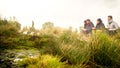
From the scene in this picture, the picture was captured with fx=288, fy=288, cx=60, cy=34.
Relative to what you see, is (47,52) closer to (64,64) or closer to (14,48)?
(64,64)

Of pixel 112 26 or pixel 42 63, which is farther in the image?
pixel 112 26

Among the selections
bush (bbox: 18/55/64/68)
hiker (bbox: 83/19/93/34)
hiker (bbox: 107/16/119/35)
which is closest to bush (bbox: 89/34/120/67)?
bush (bbox: 18/55/64/68)

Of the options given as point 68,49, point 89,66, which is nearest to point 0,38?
point 68,49

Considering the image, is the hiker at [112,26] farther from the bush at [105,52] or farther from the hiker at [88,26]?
the bush at [105,52]

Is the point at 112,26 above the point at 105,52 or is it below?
above

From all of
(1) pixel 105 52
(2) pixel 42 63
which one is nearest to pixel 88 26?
(1) pixel 105 52

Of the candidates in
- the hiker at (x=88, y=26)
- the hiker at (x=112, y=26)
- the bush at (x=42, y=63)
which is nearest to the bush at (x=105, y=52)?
the bush at (x=42, y=63)

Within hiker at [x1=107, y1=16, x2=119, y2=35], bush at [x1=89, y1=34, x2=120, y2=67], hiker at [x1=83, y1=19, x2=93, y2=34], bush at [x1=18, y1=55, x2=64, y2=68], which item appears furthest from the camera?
hiker at [x1=83, y1=19, x2=93, y2=34]

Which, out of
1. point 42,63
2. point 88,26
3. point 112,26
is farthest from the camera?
point 88,26

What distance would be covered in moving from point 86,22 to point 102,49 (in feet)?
23.5

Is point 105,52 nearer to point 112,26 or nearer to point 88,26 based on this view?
point 112,26

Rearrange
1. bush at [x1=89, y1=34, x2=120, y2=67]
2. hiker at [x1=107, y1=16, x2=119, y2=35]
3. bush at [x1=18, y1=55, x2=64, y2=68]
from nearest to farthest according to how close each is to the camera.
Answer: bush at [x1=18, y1=55, x2=64, y2=68]
bush at [x1=89, y1=34, x2=120, y2=67]
hiker at [x1=107, y1=16, x2=119, y2=35]

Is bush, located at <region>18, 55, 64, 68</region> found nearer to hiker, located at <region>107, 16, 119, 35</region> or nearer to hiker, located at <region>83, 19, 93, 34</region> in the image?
hiker, located at <region>107, 16, 119, 35</region>

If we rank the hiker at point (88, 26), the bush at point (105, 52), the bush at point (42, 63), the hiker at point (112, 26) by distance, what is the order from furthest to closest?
the hiker at point (88, 26), the hiker at point (112, 26), the bush at point (105, 52), the bush at point (42, 63)
